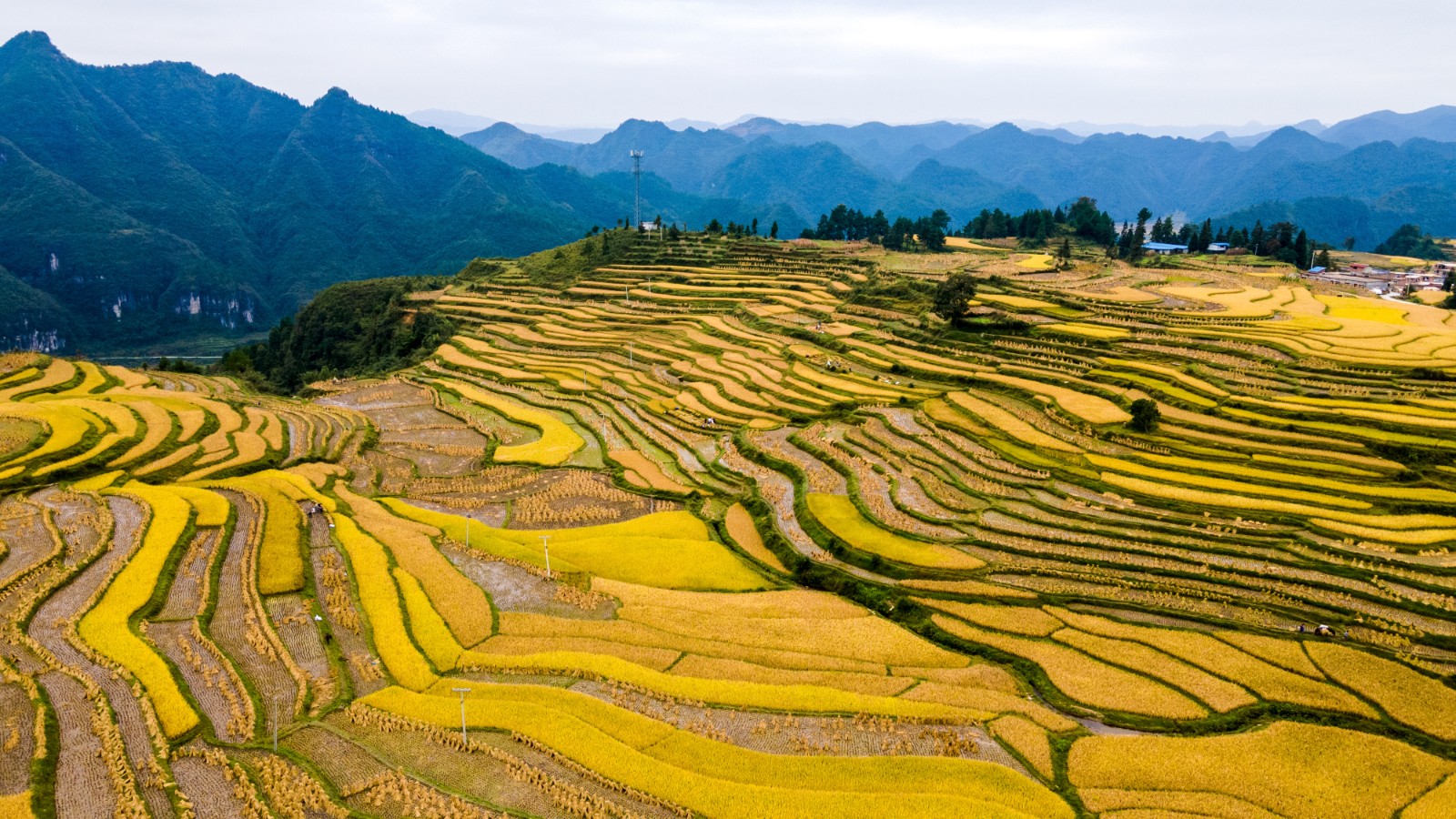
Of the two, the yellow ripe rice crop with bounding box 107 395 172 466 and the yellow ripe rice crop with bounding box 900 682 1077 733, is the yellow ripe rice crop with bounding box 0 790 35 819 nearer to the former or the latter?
the yellow ripe rice crop with bounding box 900 682 1077 733

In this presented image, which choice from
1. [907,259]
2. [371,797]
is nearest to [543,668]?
[371,797]

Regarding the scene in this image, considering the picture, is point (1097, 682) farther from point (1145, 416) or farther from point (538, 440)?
point (538, 440)

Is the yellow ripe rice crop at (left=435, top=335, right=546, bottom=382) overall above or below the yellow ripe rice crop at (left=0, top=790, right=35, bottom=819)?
above

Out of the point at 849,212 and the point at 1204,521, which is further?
the point at 849,212

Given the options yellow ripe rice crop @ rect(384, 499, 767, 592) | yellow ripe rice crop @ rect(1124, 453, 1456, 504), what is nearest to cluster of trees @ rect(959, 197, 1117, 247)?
yellow ripe rice crop @ rect(1124, 453, 1456, 504)

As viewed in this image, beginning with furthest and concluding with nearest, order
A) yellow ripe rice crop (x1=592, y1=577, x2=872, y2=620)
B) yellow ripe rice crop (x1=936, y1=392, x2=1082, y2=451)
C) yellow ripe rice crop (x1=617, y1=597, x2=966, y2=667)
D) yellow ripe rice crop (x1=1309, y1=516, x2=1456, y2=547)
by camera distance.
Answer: yellow ripe rice crop (x1=936, y1=392, x2=1082, y2=451)
yellow ripe rice crop (x1=1309, y1=516, x2=1456, y2=547)
yellow ripe rice crop (x1=592, y1=577, x2=872, y2=620)
yellow ripe rice crop (x1=617, y1=597, x2=966, y2=667)

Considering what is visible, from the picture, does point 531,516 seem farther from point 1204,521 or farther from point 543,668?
point 1204,521

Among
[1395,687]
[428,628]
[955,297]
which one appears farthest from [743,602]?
[955,297]
